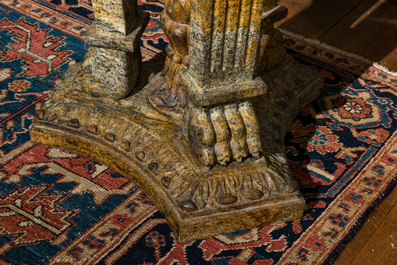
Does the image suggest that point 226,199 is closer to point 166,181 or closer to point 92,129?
point 166,181

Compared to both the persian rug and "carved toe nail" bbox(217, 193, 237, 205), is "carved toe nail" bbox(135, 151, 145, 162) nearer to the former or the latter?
the persian rug

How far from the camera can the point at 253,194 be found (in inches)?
81.4

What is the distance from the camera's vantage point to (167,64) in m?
2.35

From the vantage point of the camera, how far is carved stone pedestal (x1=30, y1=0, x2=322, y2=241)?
1.95 metres

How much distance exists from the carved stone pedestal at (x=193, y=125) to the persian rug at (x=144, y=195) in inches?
2.9

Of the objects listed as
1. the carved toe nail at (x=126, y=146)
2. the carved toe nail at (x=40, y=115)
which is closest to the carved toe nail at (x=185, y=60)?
the carved toe nail at (x=126, y=146)

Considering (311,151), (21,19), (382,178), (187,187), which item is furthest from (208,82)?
(21,19)

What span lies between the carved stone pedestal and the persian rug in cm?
7

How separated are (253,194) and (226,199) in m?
0.10

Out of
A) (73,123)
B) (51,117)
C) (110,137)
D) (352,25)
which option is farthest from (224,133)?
(352,25)

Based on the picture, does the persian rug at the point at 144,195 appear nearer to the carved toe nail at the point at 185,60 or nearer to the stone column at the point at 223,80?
the stone column at the point at 223,80

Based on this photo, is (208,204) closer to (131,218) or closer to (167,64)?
(131,218)

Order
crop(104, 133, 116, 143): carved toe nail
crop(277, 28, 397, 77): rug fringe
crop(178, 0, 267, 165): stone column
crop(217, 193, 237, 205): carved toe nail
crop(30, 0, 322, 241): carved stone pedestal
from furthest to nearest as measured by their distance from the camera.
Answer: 1. crop(277, 28, 397, 77): rug fringe
2. crop(104, 133, 116, 143): carved toe nail
3. crop(217, 193, 237, 205): carved toe nail
4. crop(30, 0, 322, 241): carved stone pedestal
5. crop(178, 0, 267, 165): stone column

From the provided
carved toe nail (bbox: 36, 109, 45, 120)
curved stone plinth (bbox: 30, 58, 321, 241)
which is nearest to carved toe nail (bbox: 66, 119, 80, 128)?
curved stone plinth (bbox: 30, 58, 321, 241)
